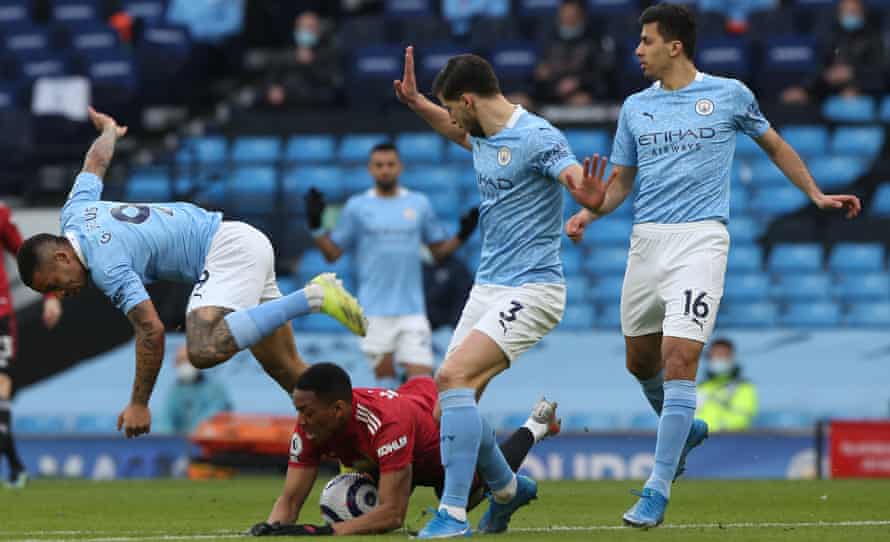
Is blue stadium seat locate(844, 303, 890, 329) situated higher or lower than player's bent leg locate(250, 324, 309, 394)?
lower

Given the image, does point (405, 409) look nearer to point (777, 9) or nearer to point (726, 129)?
point (726, 129)

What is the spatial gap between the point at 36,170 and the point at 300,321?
444 centimetres

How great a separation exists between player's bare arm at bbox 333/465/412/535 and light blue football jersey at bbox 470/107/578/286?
1.09m

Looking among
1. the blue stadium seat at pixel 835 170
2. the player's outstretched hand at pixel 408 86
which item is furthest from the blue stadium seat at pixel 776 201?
the player's outstretched hand at pixel 408 86

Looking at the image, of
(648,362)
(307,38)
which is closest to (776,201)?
(307,38)

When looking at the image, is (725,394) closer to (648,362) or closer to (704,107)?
(648,362)

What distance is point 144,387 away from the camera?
8359 mm

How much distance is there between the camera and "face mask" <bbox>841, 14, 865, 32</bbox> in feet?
68.2

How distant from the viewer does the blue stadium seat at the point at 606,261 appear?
1936cm

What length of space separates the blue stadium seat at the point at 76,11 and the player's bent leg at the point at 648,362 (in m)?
16.9

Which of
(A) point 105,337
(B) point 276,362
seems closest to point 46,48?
(A) point 105,337

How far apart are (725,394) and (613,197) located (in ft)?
25.7

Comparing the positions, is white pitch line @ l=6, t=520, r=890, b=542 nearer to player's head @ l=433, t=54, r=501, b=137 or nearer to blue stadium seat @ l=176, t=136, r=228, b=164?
player's head @ l=433, t=54, r=501, b=137

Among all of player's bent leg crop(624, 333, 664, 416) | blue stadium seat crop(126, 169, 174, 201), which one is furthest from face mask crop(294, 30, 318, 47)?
player's bent leg crop(624, 333, 664, 416)
